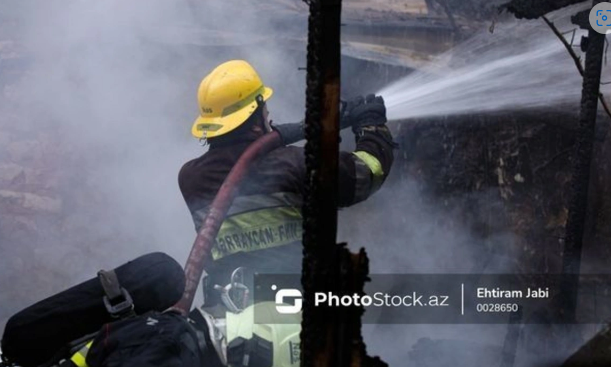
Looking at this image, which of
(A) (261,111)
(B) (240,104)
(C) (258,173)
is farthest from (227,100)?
(C) (258,173)

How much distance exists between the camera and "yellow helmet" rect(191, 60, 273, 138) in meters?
4.48

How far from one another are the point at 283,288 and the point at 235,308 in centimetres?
26

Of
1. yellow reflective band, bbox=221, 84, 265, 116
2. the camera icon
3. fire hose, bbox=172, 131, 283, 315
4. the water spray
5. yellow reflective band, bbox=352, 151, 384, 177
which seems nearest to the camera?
fire hose, bbox=172, 131, 283, 315

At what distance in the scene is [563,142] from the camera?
22.4ft

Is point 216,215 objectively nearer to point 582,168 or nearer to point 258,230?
point 258,230

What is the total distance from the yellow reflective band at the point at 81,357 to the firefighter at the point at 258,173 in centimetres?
123

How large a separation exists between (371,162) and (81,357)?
1807 millimetres

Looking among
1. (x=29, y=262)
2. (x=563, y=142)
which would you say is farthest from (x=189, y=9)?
(x=563, y=142)

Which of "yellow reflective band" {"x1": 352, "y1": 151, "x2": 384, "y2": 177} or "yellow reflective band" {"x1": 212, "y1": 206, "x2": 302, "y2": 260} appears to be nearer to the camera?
"yellow reflective band" {"x1": 212, "y1": 206, "x2": 302, "y2": 260}

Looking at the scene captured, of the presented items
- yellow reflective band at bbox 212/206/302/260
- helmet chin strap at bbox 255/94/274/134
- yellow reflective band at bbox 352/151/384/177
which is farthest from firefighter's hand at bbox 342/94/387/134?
yellow reflective band at bbox 212/206/302/260

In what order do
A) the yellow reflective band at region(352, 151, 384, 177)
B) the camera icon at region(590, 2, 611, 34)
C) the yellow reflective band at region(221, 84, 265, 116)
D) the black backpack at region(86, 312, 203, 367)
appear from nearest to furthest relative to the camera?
the black backpack at region(86, 312, 203, 367), the yellow reflective band at region(352, 151, 384, 177), the yellow reflective band at region(221, 84, 265, 116), the camera icon at region(590, 2, 611, 34)

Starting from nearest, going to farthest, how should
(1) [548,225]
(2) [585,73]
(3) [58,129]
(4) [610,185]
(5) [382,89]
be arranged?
(2) [585,73] < (4) [610,185] < (1) [548,225] < (5) [382,89] < (3) [58,129]

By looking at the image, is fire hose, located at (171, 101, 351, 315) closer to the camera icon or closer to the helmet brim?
the helmet brim

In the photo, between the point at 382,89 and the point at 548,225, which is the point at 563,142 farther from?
the point at 382,89
